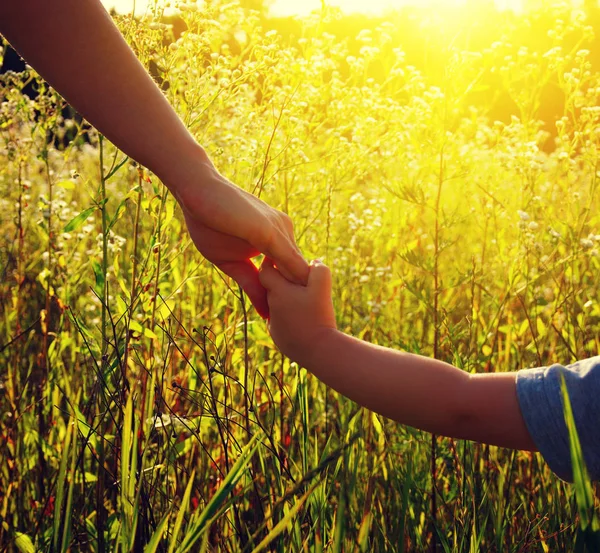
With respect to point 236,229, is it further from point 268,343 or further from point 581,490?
point 268,343

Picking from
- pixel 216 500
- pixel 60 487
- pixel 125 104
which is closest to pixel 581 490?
pixel 216 500

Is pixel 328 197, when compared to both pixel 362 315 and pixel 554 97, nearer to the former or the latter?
pixel 362 315

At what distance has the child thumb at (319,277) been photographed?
971 millimetres

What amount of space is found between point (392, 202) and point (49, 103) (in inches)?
55.5

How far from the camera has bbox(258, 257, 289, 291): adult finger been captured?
996mm

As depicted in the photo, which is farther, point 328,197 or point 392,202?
point 392,202

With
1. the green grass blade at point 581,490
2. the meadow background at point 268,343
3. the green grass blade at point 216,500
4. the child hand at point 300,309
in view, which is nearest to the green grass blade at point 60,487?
the meadow background at point 268,343

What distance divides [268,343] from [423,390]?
95 centimetres

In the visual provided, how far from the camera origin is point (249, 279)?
3.47 feet

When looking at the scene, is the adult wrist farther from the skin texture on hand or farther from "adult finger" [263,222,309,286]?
"adult finger" [263,222,309,286]

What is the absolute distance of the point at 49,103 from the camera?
207 centimetres

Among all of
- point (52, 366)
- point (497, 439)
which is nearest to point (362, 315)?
point (52, 366)

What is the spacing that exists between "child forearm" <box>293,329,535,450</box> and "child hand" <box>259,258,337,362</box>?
1 centimetres

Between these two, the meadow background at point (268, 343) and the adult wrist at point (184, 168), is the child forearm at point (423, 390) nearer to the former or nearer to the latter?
the meadow background at point (268, 343)
